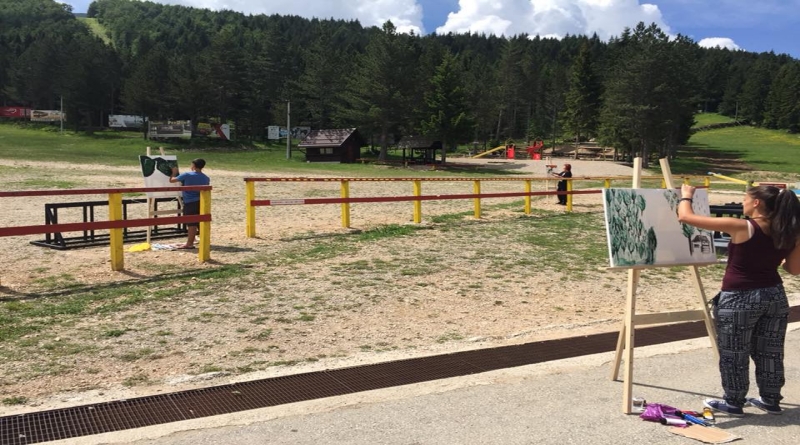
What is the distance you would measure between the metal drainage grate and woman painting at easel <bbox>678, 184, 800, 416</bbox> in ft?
5.42

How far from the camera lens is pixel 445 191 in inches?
1194

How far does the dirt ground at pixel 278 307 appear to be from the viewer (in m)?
5.20

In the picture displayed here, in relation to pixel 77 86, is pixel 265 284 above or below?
below

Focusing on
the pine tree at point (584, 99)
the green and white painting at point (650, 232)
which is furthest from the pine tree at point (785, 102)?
the green and white painting at point (650, 232)

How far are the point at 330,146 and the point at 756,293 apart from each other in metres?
59.5

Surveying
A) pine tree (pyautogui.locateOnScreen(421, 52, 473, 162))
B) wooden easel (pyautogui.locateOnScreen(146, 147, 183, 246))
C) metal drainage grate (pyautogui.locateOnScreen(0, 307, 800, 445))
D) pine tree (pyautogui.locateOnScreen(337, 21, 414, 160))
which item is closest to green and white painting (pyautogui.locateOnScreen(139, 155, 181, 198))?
wooden easel (pyautogui.locateOnScreen(146, 147, 183, 246))

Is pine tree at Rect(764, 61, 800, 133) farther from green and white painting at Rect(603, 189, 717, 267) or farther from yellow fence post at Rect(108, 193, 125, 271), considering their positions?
yellow fence post at Rect(108, 193, 125, 271)

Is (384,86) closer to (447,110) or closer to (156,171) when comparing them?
(447,110)

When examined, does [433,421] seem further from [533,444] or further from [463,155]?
[463,155]

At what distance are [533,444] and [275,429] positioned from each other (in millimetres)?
1642

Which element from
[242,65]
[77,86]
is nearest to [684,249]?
[242,65]

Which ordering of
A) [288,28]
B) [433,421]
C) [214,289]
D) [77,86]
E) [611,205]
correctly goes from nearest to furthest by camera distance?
[433,421], [611,205], [214,289], [77,86], [288,28]

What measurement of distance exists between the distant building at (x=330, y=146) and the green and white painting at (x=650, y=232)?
5830 cm

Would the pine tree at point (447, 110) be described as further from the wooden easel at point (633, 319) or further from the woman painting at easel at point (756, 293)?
the woman painting at easel at point (756, 293)
